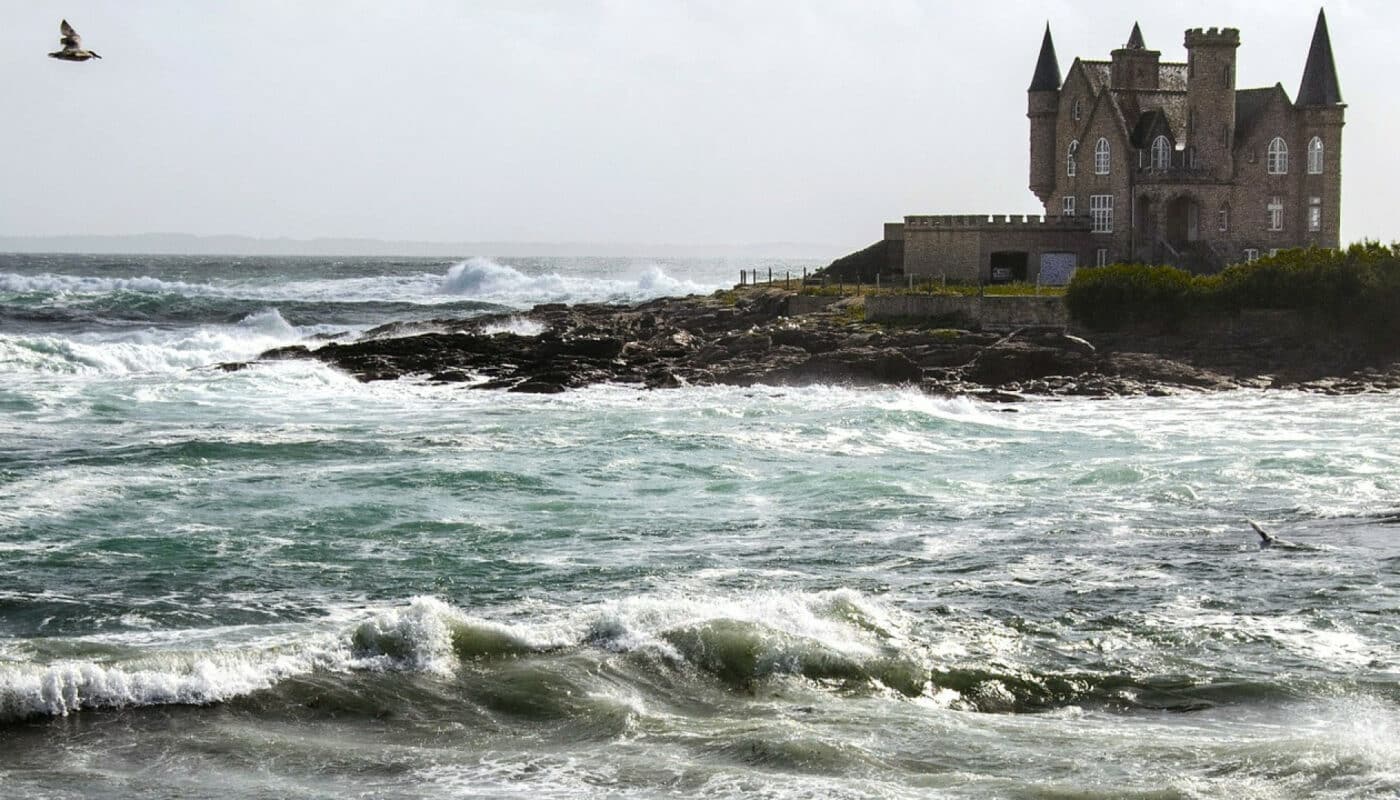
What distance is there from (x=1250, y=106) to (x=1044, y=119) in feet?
24.9

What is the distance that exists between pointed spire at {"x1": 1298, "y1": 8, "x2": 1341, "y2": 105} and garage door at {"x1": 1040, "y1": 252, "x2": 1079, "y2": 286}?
9.58m

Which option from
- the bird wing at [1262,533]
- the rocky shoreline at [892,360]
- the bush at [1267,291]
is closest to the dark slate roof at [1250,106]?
the bush at [1267,291]

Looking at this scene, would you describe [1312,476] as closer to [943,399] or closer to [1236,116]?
[943,399]

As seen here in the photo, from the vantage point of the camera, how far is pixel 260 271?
159 m

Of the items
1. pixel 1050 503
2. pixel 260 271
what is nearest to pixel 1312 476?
pixel 1050 503

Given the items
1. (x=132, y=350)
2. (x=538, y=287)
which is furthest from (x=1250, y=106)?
(x=538, y=287)

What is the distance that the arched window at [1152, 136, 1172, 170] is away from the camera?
5953 cm

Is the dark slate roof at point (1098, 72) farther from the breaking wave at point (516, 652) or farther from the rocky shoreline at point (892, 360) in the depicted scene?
the breaking wave at point (516, 652)

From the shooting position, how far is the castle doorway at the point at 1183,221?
59.6 meters

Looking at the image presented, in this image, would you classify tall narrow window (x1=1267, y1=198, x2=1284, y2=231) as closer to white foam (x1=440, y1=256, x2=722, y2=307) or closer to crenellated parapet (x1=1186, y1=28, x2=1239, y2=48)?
crenellated parapet (x1=1186, y1=28, x2=1239, y2=48)

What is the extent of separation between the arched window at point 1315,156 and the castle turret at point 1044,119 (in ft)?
29.8

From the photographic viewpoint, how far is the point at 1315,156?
59.2 meters

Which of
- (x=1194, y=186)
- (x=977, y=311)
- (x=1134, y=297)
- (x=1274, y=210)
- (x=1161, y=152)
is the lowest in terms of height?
(x=977, y=311)

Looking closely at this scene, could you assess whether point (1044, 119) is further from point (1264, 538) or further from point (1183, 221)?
point (1264, 538)
